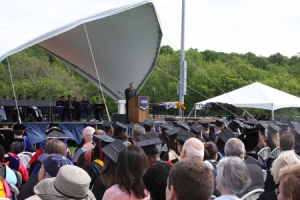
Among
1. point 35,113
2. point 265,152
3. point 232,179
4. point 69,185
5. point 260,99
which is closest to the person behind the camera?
point 69,185

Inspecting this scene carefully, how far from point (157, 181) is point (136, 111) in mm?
13136

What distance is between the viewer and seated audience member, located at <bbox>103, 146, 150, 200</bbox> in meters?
3.12

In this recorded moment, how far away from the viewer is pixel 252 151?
608cm

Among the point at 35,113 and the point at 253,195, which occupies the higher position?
the point at 35,113

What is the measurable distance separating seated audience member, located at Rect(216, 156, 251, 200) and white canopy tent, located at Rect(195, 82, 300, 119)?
19527mm

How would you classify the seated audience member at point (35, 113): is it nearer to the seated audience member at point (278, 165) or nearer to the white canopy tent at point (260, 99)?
the white canopy tent at point (260, 99)

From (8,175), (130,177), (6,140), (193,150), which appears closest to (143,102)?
(6,140)

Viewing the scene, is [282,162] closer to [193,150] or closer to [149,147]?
[193,150]

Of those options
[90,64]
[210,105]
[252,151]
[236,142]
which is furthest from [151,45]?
[236,142]

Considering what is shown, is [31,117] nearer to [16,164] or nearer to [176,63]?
[16,164]

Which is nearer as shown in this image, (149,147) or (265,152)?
(149,147)

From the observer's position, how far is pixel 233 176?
3.04 metres

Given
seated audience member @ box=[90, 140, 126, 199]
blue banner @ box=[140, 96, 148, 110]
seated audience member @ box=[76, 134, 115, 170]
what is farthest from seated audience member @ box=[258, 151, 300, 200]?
blue banner @ box=[140, 96, 148, 110]

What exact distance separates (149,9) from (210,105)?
7.56 meters
